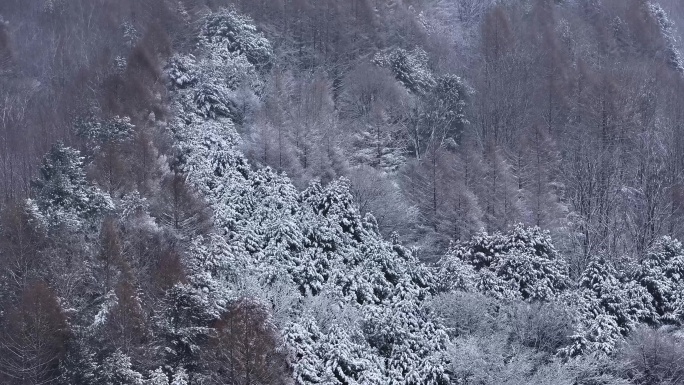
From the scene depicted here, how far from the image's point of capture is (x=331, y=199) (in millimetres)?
33000

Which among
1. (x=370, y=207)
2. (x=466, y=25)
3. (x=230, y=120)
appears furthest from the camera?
(x=466, y=25)

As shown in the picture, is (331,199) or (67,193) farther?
(331,199)

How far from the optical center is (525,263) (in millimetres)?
31547

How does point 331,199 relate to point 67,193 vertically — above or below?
above

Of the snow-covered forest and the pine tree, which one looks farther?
the pine tree

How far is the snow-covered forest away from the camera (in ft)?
85.4

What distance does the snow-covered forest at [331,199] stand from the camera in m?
26.0

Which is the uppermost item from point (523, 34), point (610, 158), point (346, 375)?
point (523, 34)

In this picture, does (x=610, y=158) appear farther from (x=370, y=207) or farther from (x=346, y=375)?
(x=346, y=375)

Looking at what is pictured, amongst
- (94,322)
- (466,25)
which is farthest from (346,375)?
(466,25)

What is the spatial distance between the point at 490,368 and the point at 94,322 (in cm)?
1419

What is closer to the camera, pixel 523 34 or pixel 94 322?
pixel 94 322

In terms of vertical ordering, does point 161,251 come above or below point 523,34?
below

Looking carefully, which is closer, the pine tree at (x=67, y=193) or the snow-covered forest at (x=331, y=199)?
the snow-covered forest at (x=331, y=199)
